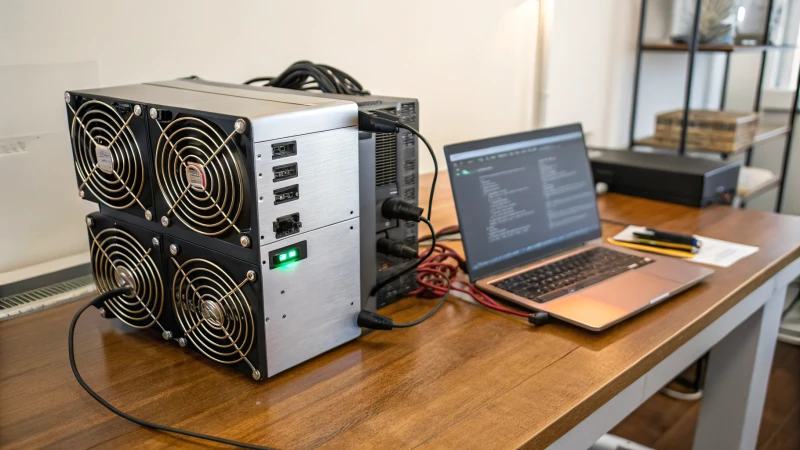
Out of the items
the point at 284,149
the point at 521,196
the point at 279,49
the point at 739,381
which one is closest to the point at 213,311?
the point at 284,149

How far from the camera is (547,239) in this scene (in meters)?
1.19

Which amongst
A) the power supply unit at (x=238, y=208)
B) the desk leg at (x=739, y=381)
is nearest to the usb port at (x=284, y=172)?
the power supply unit at (x=238, y=208)

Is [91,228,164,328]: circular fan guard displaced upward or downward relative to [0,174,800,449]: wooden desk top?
upward

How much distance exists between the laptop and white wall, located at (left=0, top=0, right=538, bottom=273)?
0.57 m

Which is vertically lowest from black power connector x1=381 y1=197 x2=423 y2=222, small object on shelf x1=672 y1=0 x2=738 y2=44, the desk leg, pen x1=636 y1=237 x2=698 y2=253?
the desk leg

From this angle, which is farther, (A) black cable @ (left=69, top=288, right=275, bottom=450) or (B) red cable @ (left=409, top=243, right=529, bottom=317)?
(B) red cable @ (left=409, top=243, right=529, bottom=317)

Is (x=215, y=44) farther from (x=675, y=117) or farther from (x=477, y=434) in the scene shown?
(x=675, y=117)

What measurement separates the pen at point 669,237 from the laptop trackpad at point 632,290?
0.18m

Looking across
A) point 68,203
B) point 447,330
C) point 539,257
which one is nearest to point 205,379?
point 447,330

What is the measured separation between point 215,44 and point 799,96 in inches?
98.4

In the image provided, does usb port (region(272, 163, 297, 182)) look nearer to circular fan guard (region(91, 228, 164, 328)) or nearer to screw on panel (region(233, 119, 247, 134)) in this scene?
screw on panel (region(233, 119, 247, 134))

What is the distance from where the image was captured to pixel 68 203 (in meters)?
1.12

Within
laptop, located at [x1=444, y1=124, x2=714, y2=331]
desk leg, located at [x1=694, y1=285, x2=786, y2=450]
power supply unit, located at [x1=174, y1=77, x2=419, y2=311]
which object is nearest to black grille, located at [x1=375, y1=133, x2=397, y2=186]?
power supply unit, located at [x1=174, y1=77, x2=419, y2=311]

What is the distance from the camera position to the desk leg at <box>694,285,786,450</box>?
1.40 meters
